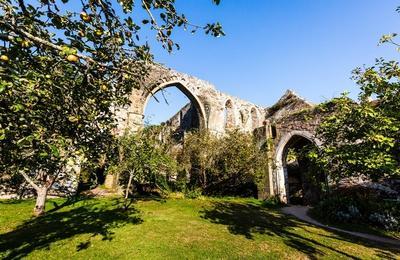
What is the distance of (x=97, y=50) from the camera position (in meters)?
3.16

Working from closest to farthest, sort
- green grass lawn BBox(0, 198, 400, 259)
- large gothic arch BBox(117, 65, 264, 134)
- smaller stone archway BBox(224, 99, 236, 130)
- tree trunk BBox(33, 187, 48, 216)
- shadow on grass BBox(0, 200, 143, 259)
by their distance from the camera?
green grass lawn BBox(0, 198, 400, 259) → shadow on grass BBox(0, 200, 143, 259) → tree trunk BBox(33, 187, 48, 216) → large gothic arch BBox(117, 65, 264, 134) → smaller stone archway BBox(224, 99, 236, 130)

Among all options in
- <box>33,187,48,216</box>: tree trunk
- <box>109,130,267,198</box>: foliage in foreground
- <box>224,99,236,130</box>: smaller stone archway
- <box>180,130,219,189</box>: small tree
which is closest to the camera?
<box>33,187,48,216</box>: tree trunk

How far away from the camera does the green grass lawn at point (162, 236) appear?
6805 millimetres

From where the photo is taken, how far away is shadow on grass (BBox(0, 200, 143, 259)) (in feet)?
23.9

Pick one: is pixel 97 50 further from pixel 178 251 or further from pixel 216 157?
pixel 216 157

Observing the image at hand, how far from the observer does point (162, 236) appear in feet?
26.2

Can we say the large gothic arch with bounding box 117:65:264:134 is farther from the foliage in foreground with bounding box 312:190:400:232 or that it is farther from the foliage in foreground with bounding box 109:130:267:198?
the foliage in foreground with bounding box 312:190:400:232

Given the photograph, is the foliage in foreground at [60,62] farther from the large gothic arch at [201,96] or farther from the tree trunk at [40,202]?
the large gothic arch at [201,96]

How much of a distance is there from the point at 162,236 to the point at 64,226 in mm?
3789

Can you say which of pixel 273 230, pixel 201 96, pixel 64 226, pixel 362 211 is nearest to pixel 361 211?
pixel 362 211

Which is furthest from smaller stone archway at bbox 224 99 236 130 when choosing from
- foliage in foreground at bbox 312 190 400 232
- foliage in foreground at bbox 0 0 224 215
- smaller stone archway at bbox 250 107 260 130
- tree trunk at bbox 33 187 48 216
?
foliage in foreground at bbox 0 0 224 215

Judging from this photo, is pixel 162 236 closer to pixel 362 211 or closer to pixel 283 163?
pixel 362 211

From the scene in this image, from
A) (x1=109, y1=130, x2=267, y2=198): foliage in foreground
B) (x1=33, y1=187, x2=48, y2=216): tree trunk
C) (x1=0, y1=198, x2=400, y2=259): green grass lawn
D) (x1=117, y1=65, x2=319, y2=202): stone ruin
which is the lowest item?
(x1=0, y1=198, x2=400, y2=259): green grass lawn

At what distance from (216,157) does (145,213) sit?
25.7ft
